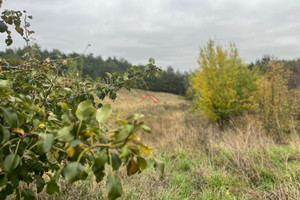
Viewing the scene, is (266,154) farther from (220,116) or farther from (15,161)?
(220,116)

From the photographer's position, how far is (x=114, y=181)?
671mm

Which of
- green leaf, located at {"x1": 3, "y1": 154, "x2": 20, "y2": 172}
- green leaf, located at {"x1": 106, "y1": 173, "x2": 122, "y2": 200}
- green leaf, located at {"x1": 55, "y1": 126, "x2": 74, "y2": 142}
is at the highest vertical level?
green leaf, located at {"x1": 55, "y1": 126, "x2": 74, "y2": 142}

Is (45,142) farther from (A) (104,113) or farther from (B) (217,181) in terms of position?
(B) (217,181)

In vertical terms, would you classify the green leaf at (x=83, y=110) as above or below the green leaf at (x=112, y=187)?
above

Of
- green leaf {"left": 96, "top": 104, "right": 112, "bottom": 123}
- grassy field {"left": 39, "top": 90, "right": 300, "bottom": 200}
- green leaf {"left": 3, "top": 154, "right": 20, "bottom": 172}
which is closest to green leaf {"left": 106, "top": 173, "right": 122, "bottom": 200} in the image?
green leaf {"left": 96, "top": 104, "right": 112, "bottom": 123}

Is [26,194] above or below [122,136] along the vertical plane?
below

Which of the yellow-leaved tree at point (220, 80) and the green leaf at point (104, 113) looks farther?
the yellow-leaved tree at point (220, 80)

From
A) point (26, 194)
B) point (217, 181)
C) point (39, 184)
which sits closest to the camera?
point (26, 194)

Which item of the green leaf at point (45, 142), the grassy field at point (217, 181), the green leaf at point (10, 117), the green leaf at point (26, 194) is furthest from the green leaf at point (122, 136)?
the grassy field at point (217, 181)

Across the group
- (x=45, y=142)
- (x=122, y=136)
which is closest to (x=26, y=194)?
(x=45, y=142)

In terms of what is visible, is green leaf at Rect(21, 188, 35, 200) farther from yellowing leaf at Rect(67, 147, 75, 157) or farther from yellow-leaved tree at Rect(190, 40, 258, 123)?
yellow-leaved tree at Rect(190, 40, 258, 123)

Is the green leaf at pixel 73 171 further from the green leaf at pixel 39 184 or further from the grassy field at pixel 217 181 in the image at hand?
the grassy field at pixel 217 181

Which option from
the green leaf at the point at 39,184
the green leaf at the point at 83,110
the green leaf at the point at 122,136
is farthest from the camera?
the green leaf at the point at 39,184

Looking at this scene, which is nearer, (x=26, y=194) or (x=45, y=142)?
(x=45, y=142)
